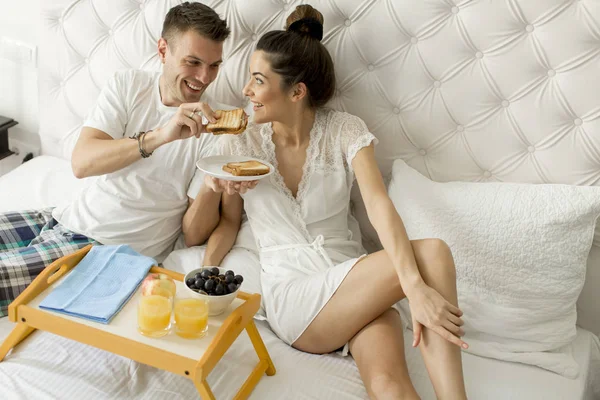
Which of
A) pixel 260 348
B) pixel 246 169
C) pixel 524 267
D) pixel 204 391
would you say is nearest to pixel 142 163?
→ pixel 246 169

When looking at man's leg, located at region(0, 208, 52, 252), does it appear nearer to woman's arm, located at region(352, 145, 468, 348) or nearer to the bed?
the bed

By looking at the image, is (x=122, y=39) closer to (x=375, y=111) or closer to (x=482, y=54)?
(x=375, y=111)

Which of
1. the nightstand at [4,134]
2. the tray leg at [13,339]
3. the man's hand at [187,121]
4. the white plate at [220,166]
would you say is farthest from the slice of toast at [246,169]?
the nightstand at [4,134]

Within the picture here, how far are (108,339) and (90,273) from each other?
30cm

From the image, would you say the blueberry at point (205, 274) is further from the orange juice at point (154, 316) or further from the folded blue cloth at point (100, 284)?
the folded blue cloth at point (100, 284)

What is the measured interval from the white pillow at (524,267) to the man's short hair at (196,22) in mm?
962

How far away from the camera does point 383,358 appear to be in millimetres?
1564

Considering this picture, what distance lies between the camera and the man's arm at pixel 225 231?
195cm

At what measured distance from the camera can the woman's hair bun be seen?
6.02 feet

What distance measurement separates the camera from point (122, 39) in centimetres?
221

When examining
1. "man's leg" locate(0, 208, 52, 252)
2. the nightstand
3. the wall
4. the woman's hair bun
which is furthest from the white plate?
the nightstand

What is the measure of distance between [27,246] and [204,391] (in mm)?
889

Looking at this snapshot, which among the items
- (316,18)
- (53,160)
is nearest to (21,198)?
(53,160)

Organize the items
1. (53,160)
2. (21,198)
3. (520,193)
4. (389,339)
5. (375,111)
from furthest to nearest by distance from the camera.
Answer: (53,160) → (21,198) → (375,111) → (520,193) → (389,339)
